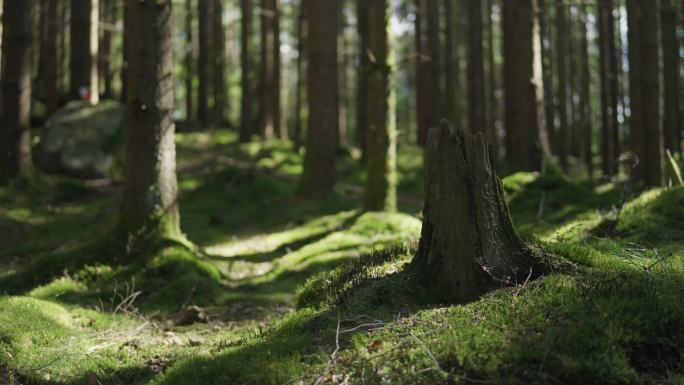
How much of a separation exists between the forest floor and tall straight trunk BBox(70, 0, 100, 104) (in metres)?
8.54

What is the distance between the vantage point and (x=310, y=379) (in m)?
3.90

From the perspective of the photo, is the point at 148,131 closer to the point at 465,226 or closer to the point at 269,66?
the point at 465,226

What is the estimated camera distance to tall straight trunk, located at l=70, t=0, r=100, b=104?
1923 centimetres

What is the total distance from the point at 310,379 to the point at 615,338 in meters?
1.91

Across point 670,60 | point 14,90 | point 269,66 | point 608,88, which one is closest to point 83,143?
point 14,90

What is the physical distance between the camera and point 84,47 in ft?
63.5

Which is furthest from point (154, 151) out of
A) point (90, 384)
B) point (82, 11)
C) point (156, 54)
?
point (82, 11)

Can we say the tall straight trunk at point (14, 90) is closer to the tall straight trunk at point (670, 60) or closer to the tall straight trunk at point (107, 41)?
the tall straight trunk at point (107, 41)

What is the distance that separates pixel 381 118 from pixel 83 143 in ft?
31.7

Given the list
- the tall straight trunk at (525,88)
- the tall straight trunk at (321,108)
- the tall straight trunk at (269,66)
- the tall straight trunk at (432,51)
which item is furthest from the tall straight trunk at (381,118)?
the tall straight trunk at (269,66)

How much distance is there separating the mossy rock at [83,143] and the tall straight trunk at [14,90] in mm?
2386

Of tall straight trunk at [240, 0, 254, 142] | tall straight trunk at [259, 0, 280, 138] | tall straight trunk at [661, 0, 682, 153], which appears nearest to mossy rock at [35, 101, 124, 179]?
tall straight trunk at [240, 0, 254, 142]

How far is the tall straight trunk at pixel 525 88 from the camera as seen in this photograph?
12562 mm

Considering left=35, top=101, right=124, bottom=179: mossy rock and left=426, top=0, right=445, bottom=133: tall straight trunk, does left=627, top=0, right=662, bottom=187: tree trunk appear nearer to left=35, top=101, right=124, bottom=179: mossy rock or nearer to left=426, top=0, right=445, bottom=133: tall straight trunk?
left=426, top=0, right=445, bottom=133: tall straight trunk
